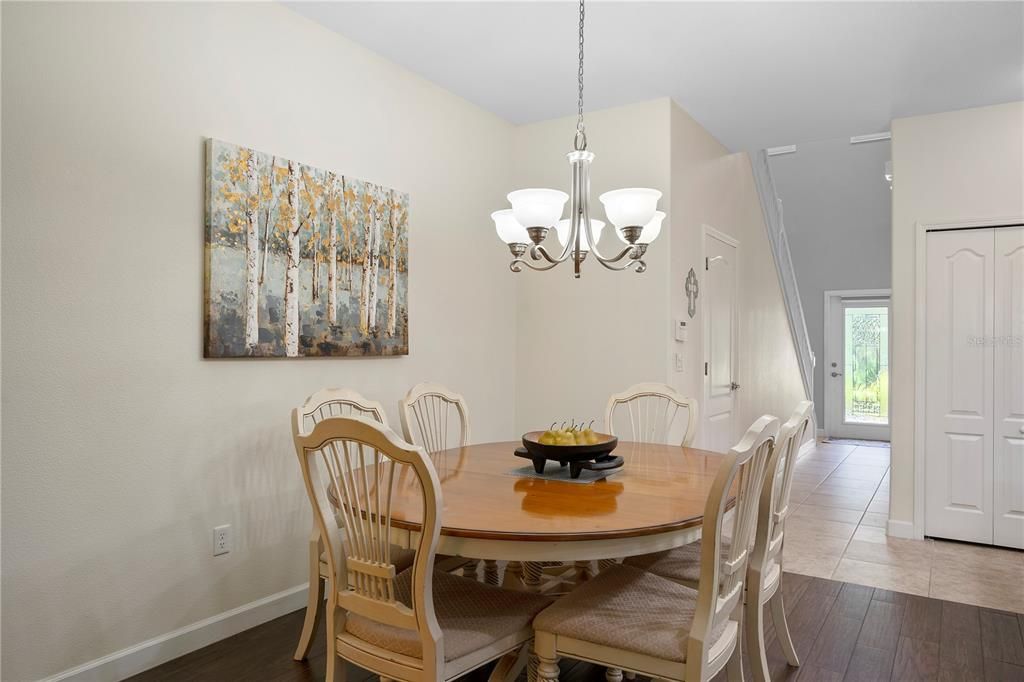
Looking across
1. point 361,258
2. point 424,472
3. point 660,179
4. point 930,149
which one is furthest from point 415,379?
point 930,149

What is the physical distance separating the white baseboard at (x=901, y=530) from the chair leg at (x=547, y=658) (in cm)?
324

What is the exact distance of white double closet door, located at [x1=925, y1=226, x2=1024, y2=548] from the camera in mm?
3820

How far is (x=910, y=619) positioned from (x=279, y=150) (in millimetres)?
3322

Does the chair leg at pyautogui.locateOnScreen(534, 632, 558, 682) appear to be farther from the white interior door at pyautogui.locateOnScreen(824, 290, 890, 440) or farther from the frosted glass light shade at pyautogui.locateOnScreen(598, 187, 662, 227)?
the white interior door at pyautogui.locateOnScreen(824, 290, 890, 440)

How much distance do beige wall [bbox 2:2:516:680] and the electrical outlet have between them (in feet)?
0.11

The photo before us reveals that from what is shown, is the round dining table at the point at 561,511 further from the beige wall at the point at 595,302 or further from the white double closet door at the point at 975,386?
the white double closet door at the point at 975,386

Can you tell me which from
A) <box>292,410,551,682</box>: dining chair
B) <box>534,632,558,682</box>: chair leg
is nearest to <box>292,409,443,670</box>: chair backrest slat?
<box>292,410,551,682</box>: dining chair

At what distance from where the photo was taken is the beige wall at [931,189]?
3.82 meters

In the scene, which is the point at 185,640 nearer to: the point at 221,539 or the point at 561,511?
the point at 221,539

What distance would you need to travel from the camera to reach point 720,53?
10.8 ft

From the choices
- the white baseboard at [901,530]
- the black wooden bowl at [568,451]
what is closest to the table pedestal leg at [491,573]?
the black wooden bowl at [568,451]

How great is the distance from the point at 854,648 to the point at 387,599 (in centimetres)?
193

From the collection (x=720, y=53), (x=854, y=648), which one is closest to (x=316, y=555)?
(x=854, y=648)

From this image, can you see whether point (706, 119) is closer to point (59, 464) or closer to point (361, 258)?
point (361, 258)
